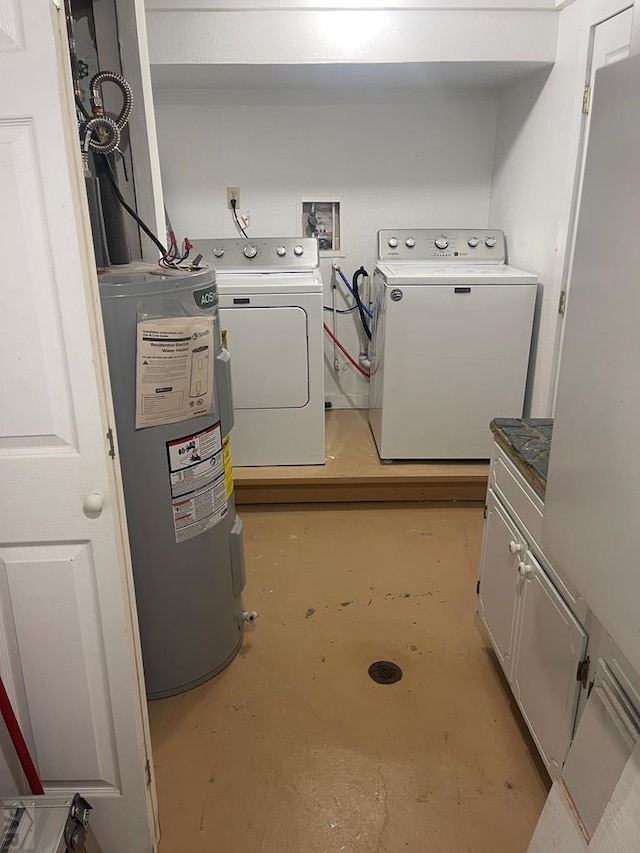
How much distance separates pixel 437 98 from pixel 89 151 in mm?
2413

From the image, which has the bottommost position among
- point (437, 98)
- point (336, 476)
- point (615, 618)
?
point (336, 476)

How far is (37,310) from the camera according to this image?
3.37 feet

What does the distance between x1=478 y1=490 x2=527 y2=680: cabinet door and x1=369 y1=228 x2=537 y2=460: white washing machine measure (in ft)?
3.60

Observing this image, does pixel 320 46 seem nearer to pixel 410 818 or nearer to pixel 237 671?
pixel 237 671

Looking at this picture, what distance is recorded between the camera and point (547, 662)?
1.41 m

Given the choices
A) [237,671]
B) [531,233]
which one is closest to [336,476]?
[237,671]

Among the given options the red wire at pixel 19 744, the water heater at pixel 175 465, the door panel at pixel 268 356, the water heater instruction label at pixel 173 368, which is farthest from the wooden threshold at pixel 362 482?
the red wire at pixel 19 744

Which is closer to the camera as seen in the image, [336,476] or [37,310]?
[37,310]

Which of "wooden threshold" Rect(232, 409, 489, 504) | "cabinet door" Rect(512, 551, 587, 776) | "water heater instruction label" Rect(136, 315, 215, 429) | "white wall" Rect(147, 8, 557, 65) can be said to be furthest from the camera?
"wooden threshold" Rect(232, 409, 489, 504)

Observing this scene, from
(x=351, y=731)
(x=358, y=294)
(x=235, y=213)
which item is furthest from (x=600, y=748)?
(x=235, y=213)

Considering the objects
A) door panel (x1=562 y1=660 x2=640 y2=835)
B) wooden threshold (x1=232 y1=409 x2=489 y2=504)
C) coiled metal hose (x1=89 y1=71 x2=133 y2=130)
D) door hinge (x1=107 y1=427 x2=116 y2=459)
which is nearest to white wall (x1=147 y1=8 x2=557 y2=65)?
coiled metal hose (x1=89 y1=71 x2=133 y2=130)

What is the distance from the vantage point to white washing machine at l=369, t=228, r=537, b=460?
2.78 metres

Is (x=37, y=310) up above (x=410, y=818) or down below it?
above

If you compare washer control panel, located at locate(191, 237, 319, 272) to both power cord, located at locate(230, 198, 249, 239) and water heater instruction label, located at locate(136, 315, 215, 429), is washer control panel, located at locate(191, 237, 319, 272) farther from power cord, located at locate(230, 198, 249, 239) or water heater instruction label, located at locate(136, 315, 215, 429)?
water heater instruction label, located at locate(136, 315, 215, 429)
